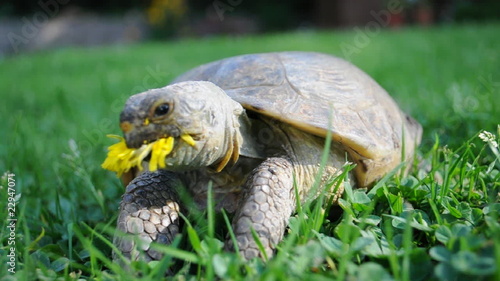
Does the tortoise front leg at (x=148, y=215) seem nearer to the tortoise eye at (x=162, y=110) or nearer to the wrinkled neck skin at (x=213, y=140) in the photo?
the wrinkled neck skin at (x=213, y=140)

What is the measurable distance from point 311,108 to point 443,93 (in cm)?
273

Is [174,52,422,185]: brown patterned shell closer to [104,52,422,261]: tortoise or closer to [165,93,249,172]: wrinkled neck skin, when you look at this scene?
[104,52,422,261]: tortoise

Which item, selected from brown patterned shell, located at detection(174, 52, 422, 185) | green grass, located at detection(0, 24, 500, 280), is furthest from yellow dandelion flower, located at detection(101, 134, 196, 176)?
brown patterned shell, located at detection(174, 52, 422, 185)

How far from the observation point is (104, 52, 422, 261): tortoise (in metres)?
1.34

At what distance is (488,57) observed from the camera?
548cm

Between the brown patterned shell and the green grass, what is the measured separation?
14 centimetres

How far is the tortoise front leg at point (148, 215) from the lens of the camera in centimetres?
142

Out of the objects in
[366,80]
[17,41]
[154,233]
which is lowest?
[17,41]

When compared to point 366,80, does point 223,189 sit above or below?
below

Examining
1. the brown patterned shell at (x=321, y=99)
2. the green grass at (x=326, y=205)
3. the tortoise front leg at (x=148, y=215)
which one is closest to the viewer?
the green grass at (x=326, y=205)

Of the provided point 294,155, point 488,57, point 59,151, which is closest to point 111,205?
point 294,155

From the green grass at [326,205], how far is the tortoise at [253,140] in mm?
88

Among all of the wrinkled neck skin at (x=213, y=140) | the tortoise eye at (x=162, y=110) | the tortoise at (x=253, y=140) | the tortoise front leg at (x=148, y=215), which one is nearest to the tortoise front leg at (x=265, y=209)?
the tortoise at (x=253, y=140)

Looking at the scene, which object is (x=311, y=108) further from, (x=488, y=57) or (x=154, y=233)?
(x=488, y=57)
